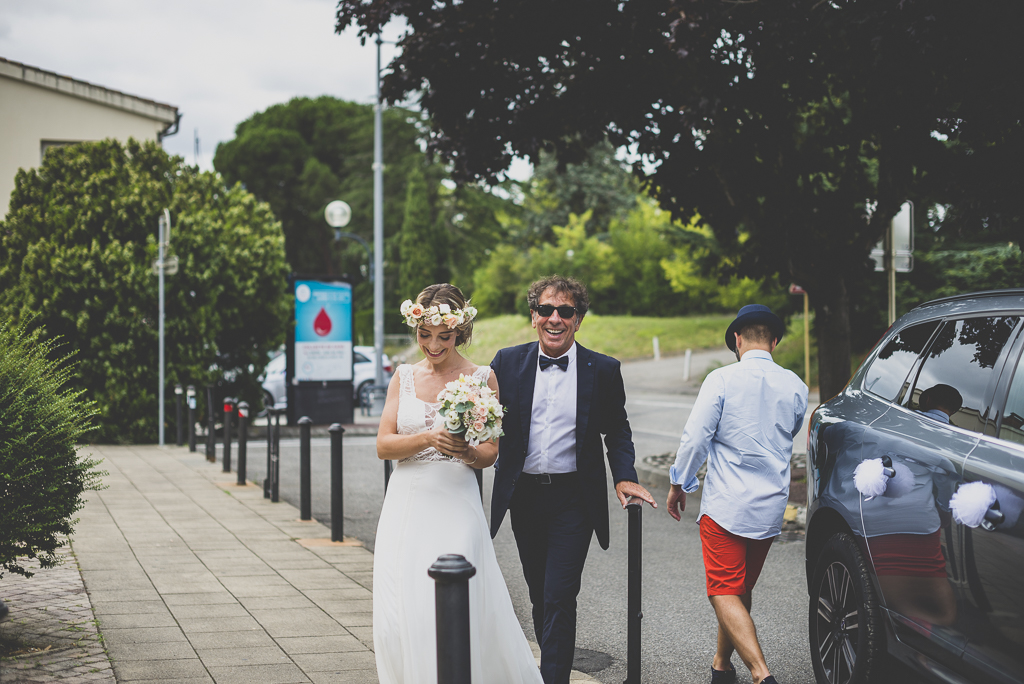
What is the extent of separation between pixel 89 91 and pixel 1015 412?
933 inches

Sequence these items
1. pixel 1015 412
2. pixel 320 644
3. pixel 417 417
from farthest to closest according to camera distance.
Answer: pixel 320 644, pixel 417 417, pixel 1015 412

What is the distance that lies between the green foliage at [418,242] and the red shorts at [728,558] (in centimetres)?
4481

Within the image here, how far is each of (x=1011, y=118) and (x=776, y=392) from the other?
9.38 feet

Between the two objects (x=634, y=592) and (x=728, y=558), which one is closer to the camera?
(x=634, y=592)

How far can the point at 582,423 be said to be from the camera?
13.7 feet

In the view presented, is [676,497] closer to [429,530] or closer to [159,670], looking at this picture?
[429,530]

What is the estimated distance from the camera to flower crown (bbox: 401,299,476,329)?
3.99m

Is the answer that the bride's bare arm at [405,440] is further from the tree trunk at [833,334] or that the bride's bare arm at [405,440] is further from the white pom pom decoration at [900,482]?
the tree trunk at [833,334]

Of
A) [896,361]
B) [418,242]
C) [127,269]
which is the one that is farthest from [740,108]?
[418,242]

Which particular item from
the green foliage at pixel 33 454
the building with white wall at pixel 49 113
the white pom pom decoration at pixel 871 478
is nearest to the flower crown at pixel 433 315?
the white pom pom decoration at pixel 871 478

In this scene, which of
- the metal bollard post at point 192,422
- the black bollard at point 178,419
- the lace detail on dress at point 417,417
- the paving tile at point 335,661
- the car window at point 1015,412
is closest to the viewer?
the car window at point 1015,412

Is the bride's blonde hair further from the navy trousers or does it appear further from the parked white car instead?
the parked white car

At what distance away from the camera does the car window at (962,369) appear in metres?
3.56

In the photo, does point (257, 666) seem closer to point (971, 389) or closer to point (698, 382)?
point (971, 389)
